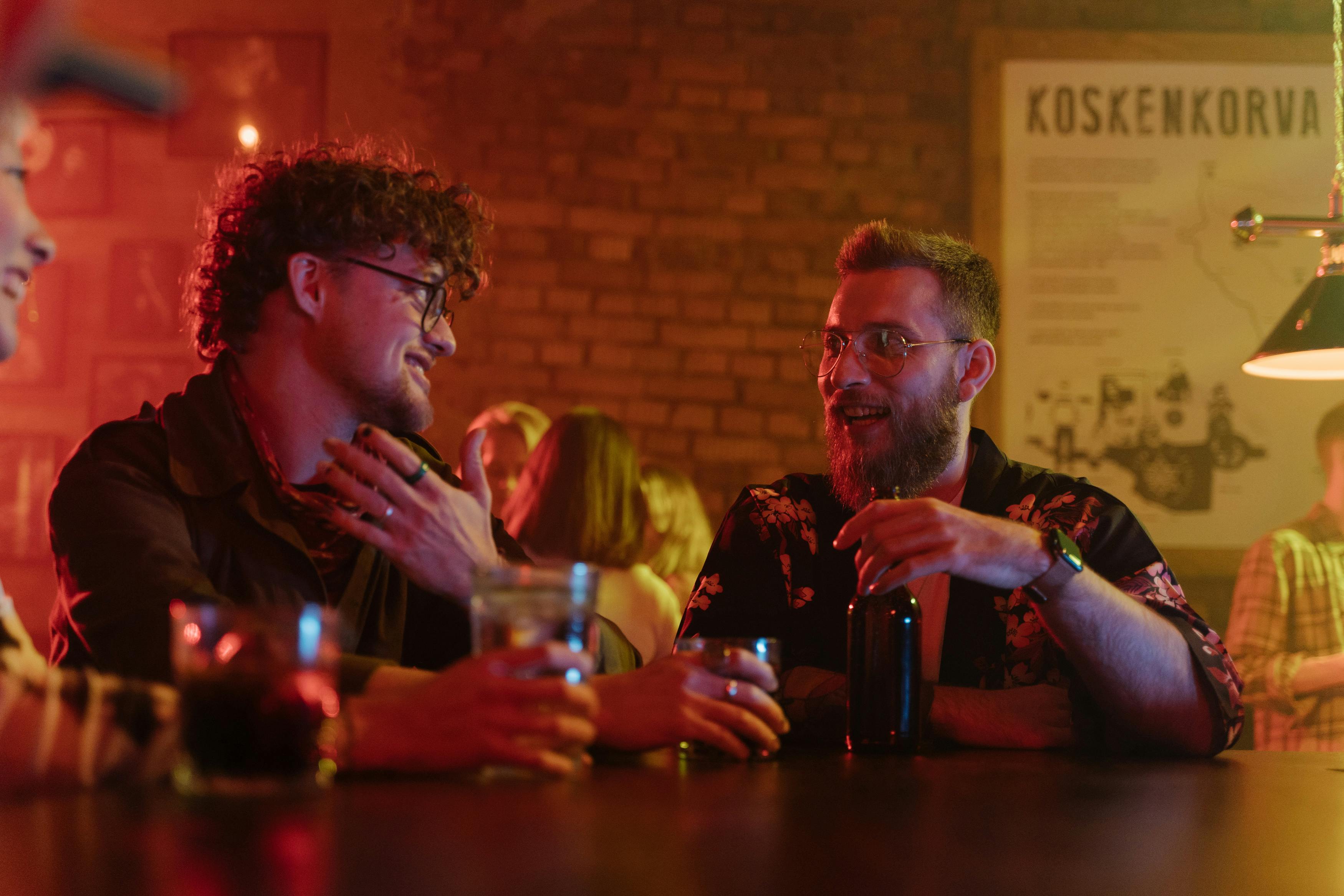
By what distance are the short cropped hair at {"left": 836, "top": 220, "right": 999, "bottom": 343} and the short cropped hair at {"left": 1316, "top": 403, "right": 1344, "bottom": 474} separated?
7.43 ft

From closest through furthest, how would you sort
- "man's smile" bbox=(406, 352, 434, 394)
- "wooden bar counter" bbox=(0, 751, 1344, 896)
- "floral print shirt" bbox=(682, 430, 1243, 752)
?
"wooden bar counter" bbox=(0, 751, 1344, 896)
"floral print shirt" bbox=(682, 430, 1243, 752)
"man's smile" bbox=(406, 352, 434, 394)

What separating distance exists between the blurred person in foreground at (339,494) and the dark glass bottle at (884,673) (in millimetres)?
289

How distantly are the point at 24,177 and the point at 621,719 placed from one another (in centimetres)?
87

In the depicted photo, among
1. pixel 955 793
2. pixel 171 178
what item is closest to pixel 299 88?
pixel 171 178

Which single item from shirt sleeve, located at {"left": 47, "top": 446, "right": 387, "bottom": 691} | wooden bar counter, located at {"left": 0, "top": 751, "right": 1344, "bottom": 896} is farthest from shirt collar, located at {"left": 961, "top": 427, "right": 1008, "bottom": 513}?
shirt sleeve, located at {"left": 47, "top": 446, "right": 387, "bottom": 691}

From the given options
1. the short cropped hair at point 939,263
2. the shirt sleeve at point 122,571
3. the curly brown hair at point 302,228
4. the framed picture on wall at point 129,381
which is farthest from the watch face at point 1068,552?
the framed picture on wall at point 129,381

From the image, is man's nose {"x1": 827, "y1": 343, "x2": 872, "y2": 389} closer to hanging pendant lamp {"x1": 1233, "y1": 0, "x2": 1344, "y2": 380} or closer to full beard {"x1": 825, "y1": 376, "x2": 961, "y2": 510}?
full beard {"x1": 825, "y1": 376, "x2": 961, "y2": 510}

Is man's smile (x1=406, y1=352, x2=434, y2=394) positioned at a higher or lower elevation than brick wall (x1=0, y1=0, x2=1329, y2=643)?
lower

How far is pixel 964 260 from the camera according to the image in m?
2.39

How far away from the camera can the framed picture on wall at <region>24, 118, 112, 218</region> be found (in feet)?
15.8

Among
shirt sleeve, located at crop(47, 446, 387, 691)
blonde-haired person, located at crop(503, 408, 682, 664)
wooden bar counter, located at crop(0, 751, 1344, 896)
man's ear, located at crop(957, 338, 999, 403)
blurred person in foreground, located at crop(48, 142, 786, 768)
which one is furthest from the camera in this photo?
blonde-haired person, located at crop(503, 408, 682, 664)

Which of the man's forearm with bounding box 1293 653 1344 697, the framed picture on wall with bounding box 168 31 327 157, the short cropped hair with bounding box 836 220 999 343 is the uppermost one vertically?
the framed picture on wall with bounding box 168 31 327 157

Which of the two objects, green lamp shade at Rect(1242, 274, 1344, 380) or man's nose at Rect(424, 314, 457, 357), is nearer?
man's nose at Rect(424, 314, 457, 357)

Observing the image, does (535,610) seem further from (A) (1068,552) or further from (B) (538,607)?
(A) (1068,552)
